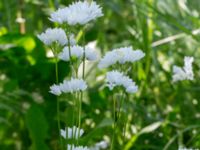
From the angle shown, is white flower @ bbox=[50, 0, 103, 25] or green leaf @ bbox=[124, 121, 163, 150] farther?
green leaf @ bbox=[124, 121, 163, 150]

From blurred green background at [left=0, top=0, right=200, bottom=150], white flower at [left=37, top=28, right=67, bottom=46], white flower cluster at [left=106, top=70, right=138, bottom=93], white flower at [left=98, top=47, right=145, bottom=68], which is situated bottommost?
white flower cluster at [left=106, top=70, right=138, bottom=93]

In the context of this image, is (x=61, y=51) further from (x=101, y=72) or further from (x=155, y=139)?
(x=101, y=72)

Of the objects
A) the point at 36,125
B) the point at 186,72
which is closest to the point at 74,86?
the point at 186,72

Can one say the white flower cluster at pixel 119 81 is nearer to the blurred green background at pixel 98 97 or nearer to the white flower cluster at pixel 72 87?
the white flower cluster at pixel 72 87

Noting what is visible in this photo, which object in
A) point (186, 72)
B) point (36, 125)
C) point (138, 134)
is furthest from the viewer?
point (36, 125)

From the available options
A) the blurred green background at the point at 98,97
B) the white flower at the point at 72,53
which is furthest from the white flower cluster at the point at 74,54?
the blurred green background at the point at 98,97

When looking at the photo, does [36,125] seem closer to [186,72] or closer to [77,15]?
[186,72]

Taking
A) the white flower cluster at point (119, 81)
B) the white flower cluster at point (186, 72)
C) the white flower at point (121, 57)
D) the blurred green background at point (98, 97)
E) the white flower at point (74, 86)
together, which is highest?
the blurred green background at point (98, 97)

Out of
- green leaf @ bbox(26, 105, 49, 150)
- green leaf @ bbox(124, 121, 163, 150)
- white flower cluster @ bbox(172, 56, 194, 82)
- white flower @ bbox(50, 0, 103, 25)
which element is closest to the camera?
white flower @ bbox(50, 0, 103, 25)

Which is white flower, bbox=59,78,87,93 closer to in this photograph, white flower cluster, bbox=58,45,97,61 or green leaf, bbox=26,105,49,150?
white flower cluster, bbox=58,45,97,61

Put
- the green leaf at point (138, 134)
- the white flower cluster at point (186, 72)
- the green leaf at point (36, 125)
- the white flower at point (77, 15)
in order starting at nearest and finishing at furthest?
the white flower at point (77, 15), the white flower cluster at point (186, 72), the green leaf at point (138, 134), the green leaf at point (36, 125)

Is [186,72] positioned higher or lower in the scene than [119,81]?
higher

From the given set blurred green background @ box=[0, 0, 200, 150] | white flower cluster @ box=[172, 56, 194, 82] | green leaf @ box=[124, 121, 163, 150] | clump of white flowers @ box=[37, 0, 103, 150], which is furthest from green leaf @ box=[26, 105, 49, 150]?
clump of white flowers @ box=[37, 0, 103, 150]
